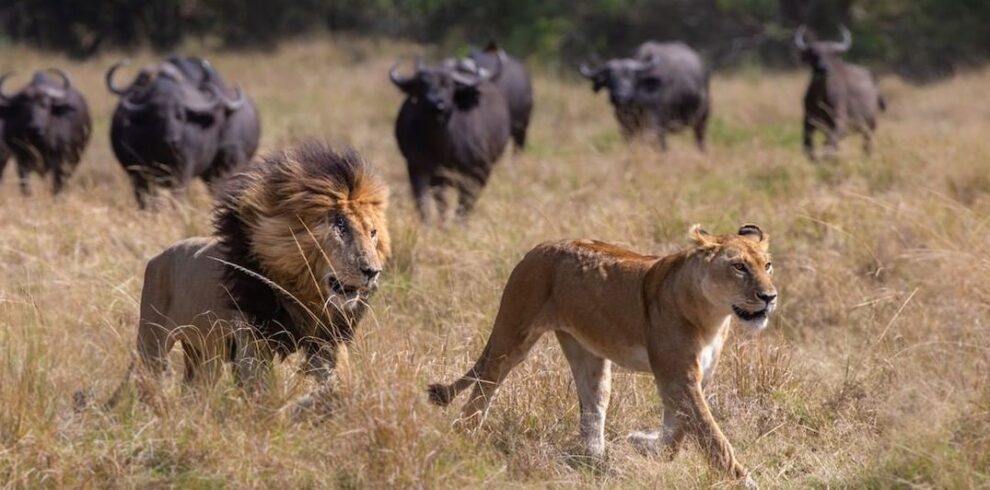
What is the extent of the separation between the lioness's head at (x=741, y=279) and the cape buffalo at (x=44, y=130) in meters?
10.4

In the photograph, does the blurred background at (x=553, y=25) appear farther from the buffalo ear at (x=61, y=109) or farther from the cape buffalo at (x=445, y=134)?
the cape buffalo at (x=445, y=134)

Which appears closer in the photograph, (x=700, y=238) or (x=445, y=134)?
(x=700, y=238)

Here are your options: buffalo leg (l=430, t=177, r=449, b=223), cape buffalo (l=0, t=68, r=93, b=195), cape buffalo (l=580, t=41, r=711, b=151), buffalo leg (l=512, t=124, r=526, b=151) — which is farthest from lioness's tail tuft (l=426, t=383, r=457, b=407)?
cape buffalo (l=580, t=41, r=711, b=151)

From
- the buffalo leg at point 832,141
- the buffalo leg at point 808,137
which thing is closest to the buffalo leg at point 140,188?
the buffalo leg at point 832,141

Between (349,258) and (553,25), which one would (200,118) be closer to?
(349,258)

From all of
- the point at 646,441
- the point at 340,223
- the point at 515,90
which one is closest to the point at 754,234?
the point at 646,441

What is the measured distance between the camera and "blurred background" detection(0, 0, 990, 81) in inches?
1193

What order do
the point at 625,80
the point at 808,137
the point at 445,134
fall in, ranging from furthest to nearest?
1. the point at 625,80
2. the point at 808,137
3. the point at 445,134

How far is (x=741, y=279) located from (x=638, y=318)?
1.81 feet

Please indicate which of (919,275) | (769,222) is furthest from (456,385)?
(769,222)

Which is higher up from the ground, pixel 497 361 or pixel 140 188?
pixel 497 361

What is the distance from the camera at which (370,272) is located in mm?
6453

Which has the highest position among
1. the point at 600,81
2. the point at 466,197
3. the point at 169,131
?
the point at 169,131

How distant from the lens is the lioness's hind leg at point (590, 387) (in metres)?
6.60
